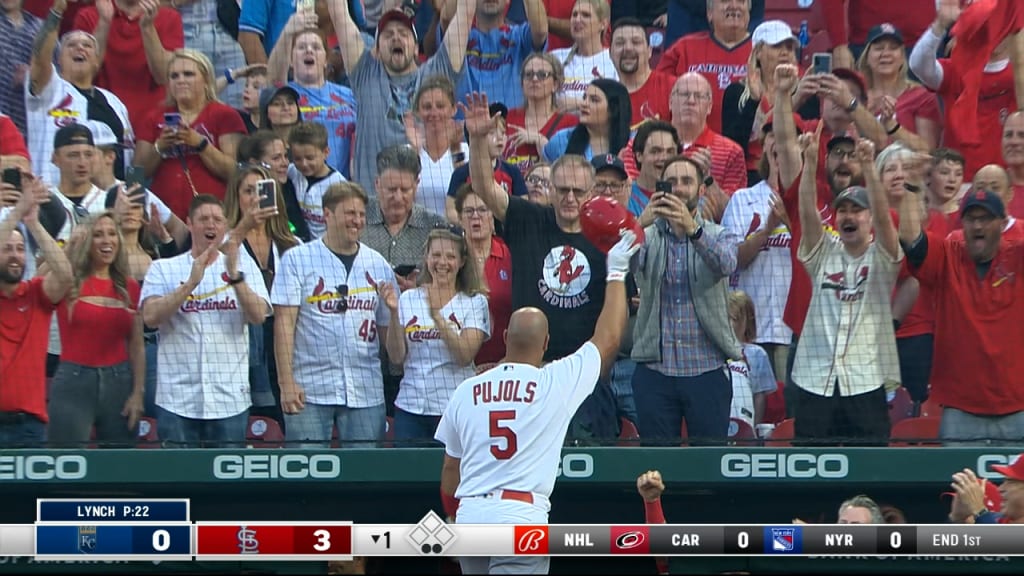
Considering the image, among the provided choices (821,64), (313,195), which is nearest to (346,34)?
(313,195)

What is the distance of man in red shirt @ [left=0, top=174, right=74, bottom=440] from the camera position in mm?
5773

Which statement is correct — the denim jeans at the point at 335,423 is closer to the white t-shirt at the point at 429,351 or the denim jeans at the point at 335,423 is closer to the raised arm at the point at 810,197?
the white t-shirt at the point at 429,351

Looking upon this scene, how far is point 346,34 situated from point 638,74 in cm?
137

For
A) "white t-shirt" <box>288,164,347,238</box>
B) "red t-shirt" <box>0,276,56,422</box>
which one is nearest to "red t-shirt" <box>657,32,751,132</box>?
"white t-shirt" <box>288,164,347,238</box>

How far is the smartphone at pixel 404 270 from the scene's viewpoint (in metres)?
5.99

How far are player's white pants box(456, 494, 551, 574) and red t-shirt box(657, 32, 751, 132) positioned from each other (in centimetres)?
259

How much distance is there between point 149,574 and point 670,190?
2.70 metres

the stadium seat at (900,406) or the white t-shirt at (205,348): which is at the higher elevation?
the white t-shirt at (205,348)

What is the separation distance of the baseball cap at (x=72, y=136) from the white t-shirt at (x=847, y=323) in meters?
3.15

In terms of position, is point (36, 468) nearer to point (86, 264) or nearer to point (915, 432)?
point (86, 264)

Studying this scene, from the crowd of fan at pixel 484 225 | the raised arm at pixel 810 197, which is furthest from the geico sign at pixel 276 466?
the raised arm at pixel 810 197

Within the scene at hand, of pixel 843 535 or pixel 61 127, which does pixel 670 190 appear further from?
pixel 61 127

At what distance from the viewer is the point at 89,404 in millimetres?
5812

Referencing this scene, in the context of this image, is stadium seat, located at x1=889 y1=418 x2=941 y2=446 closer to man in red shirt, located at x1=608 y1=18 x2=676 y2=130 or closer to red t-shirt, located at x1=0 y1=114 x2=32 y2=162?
man in red shirt, located at x1=608 y1=18 x2=676 y2=130
